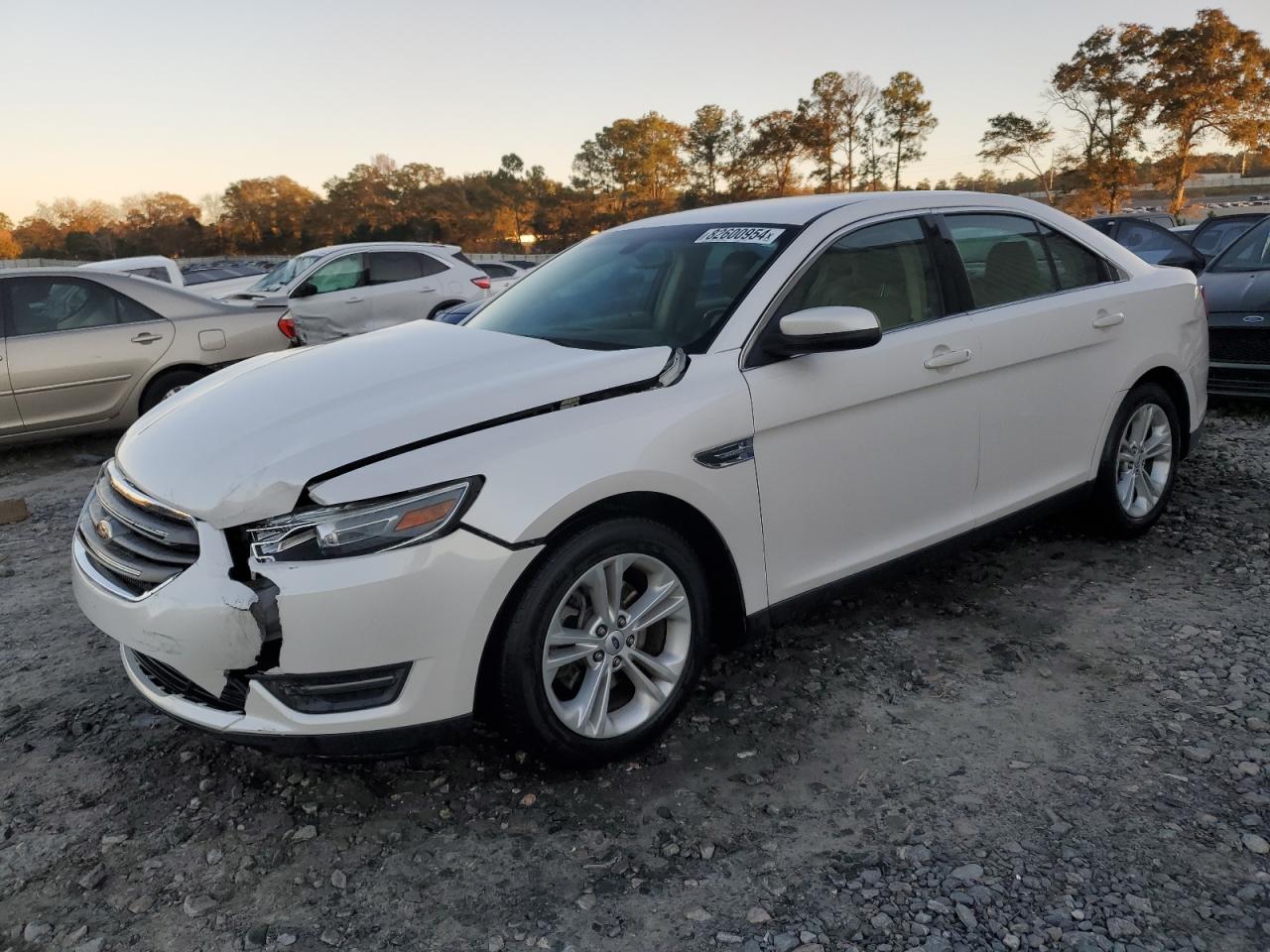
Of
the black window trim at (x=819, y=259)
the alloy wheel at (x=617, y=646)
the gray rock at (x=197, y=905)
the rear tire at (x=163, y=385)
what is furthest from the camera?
the rear tire at (x=163, y=385)

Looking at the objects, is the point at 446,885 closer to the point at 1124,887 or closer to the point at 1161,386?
the point at 1124,887

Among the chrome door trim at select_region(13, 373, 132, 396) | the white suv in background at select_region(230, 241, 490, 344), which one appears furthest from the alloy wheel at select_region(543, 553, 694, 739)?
the white suv in background at select_region(230, 241, 490, 344)

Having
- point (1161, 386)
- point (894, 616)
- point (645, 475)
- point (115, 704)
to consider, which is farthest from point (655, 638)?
point (1161, 386)

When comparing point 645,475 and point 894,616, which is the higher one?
point 645,475

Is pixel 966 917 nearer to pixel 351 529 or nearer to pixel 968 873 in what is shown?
pixel 968 873

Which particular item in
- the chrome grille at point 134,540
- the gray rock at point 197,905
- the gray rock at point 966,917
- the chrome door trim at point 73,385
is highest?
the chrome grille at point 134,540

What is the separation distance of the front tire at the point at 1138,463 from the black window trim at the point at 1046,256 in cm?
55

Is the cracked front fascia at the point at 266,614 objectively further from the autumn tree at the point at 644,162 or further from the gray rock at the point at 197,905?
the autumn tree at the point at 644,162

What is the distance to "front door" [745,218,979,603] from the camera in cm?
307

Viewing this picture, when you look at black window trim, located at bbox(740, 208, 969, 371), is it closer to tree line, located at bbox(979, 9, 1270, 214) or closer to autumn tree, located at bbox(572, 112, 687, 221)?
tree line, located at bbox(979, 9, 1270, 214)

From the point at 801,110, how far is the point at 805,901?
67.2 metres

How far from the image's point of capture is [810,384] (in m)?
3.10

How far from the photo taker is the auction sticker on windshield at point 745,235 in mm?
3383

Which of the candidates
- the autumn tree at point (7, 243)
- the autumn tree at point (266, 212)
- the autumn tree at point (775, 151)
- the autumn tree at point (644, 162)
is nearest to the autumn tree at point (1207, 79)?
the autumn tree at point (775, 151)
